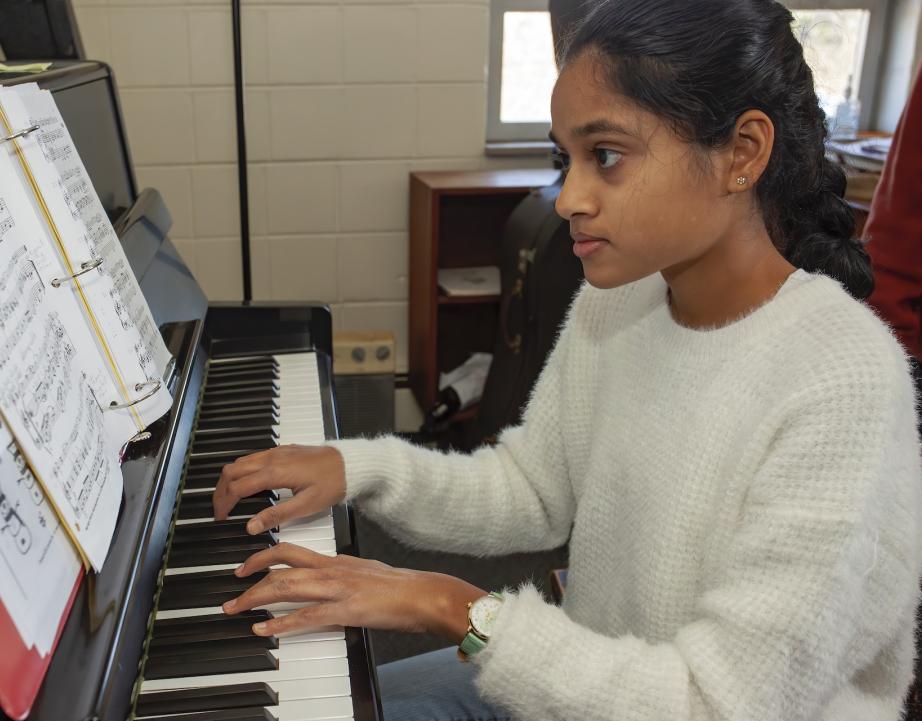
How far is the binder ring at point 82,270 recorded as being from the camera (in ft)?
2.99

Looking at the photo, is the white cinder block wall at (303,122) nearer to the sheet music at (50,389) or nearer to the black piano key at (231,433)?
the black piano key at (231,433)

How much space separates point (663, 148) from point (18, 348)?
0.62m

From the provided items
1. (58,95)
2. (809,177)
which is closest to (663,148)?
(809,177)

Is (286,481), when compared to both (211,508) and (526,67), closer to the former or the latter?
(211,508)

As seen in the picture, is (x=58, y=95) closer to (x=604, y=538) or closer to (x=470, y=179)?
(x=604, y=538)

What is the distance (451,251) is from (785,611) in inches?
88.2

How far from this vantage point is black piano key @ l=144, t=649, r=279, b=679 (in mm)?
813

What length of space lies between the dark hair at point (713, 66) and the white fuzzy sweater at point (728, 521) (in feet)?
→ 0.55

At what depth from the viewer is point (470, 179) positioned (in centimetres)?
274

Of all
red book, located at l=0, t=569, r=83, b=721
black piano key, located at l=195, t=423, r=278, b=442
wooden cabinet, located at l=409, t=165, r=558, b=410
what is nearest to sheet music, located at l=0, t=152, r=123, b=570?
red book, located at l=0, t=569, r=83, b=721

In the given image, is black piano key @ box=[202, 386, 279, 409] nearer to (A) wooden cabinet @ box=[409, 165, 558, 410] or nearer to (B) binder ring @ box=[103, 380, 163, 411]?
(B) binder ring @ box=[103, 380, 163, 411]

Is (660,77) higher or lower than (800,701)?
higher

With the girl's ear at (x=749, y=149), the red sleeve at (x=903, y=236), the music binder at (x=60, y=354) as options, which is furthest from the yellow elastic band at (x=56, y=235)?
the red sleeve at (x=903, y=236)

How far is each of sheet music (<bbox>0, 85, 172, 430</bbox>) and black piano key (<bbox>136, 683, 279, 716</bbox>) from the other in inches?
12.2
